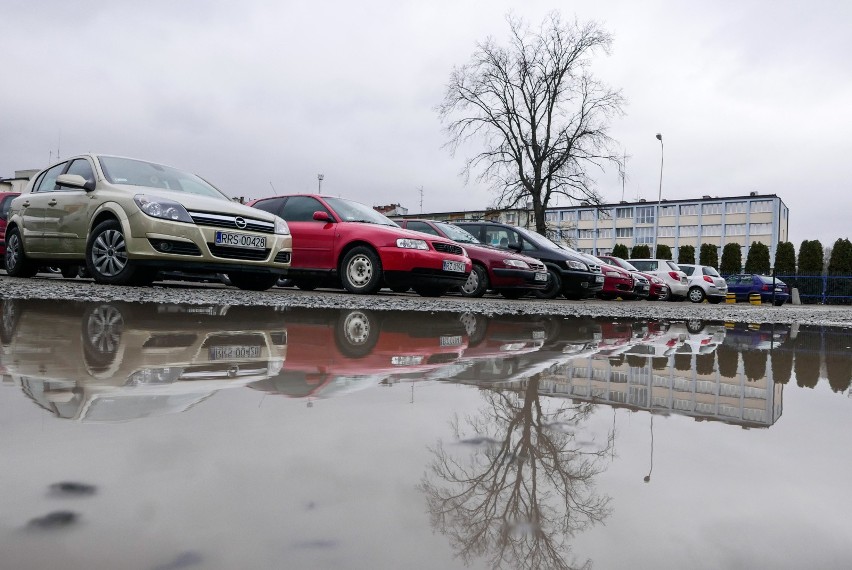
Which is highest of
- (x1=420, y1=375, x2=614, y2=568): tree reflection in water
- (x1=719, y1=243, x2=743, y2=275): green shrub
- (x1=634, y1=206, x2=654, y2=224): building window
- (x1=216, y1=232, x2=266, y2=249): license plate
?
(x1=634, y1=206, x2=654, y2=224): building window

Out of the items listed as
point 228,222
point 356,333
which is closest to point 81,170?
point 228,222

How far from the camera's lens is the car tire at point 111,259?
7156 mm

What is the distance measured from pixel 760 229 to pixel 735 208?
4.00 meters

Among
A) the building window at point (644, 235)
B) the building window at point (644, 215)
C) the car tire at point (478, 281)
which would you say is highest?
the building window at point (644, 215)

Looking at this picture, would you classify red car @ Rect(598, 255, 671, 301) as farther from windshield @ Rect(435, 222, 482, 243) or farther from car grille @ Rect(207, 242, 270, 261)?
car grille @ Rect(207, 242, 270, 261)

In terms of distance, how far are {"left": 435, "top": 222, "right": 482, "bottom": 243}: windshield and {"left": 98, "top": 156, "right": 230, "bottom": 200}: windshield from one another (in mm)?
4888

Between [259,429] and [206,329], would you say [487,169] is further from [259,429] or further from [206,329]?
[259,429]

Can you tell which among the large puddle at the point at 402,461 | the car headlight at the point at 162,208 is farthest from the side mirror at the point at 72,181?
the large puddle at the point at 402,461

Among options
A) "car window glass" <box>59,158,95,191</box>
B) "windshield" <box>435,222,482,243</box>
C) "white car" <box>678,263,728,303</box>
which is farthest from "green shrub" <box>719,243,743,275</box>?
Result: "car window glass" <box>59,158,95,191</box>

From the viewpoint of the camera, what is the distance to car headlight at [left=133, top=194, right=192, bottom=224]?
22.6ft

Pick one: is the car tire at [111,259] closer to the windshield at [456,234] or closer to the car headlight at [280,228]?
the car headlight at [280,228]

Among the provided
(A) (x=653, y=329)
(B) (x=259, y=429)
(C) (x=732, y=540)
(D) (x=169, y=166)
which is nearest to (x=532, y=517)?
(C) (x=732, y=540)

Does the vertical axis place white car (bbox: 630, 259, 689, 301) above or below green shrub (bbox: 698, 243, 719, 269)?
below

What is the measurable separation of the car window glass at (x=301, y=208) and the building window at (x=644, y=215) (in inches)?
3288
